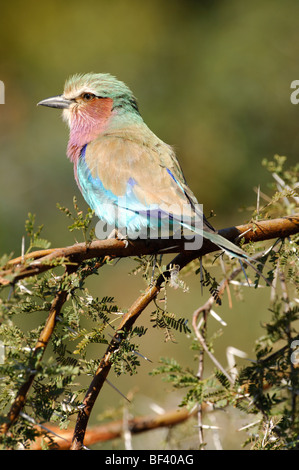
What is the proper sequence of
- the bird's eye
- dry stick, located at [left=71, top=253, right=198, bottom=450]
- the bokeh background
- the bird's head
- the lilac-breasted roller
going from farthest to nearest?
the bokeh background < the bird's eye < the bird's head < the lilac-breasted roller < dry stick, located at [left=71, top=253, right=198, bottom=450]

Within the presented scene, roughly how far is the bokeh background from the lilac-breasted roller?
1.85 metres

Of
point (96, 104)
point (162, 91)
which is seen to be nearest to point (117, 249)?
point (96, 104)

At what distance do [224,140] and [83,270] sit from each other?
4102mm

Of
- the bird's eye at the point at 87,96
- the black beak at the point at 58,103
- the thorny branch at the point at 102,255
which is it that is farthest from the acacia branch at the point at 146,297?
the black beak at the point at 58,103

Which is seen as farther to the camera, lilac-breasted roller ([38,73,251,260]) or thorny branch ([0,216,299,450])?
lilac-breasted roller ([38,73,251,260])

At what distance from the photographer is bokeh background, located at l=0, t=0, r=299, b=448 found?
584 centimetres

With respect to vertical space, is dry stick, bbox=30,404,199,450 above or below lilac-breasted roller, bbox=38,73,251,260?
below

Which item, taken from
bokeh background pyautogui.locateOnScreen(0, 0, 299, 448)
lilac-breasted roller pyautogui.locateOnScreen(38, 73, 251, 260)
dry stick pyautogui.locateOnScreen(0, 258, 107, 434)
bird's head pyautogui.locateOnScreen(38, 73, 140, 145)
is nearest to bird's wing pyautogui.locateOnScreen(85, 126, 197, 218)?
lilac-breasted roller pyautogui.locateOnScreen(38, 73, 251, 260)

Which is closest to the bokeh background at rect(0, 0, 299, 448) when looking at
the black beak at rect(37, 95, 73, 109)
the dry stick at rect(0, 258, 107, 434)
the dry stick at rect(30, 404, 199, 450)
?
the black beak at rect(37, 95, 73, 109)

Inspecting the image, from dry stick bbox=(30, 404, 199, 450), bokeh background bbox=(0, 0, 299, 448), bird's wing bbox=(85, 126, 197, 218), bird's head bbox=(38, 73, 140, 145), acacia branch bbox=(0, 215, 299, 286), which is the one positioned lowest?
dry stick bbox=(30, 404, 199, 450)

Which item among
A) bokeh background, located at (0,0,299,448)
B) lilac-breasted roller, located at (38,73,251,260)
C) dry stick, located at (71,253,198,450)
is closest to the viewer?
dry stick, located at (71,253,198,450)

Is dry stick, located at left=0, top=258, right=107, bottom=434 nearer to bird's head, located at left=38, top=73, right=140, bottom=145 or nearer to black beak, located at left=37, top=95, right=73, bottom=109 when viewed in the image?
bird's head, located at left=38, top=73, right=140, bottom=145

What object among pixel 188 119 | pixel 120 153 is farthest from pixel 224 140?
pixel 120 153

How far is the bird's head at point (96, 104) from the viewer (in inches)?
156
